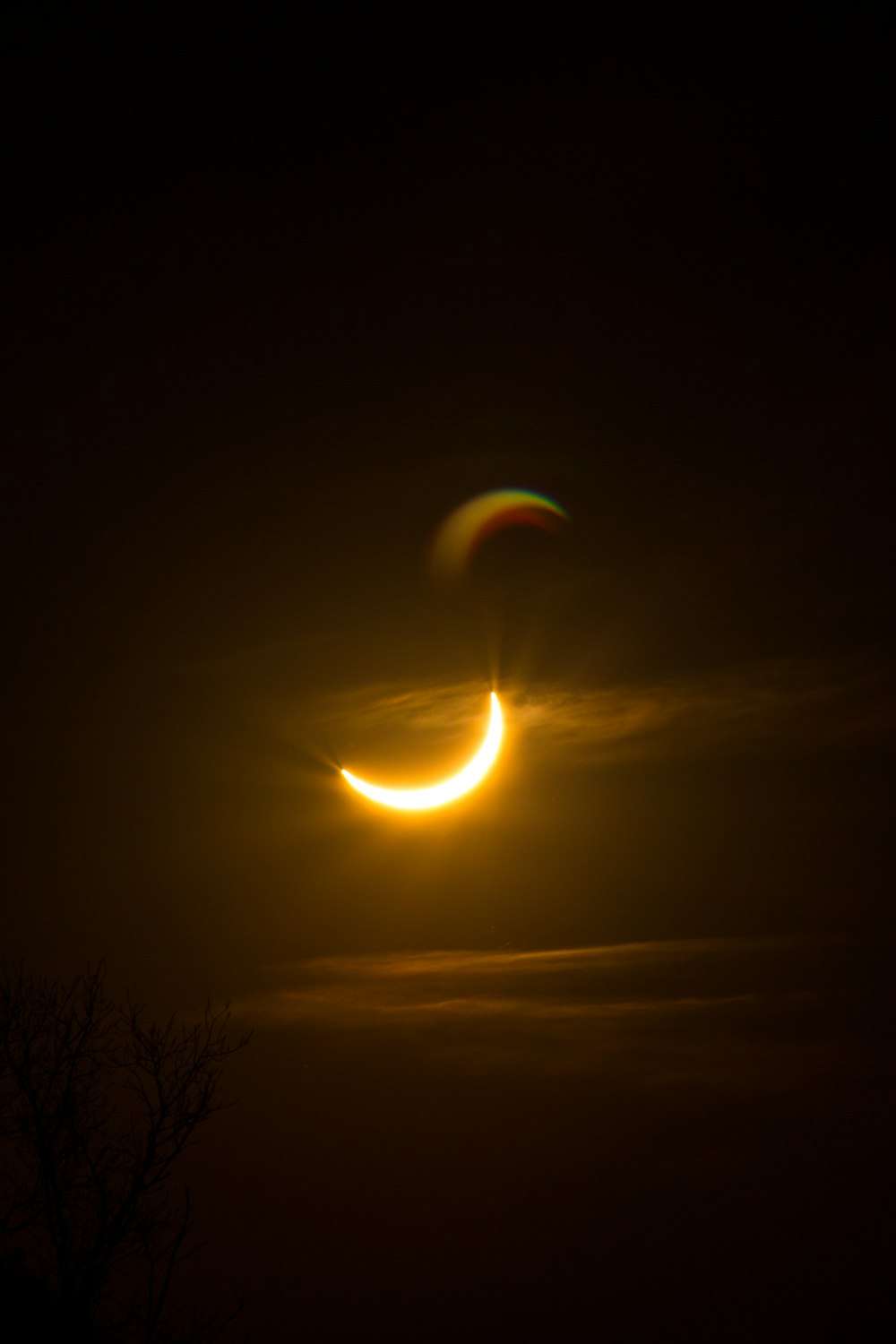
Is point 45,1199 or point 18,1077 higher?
point 18,1077

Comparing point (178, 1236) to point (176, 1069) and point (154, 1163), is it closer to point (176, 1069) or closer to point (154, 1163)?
point (154, 1163)

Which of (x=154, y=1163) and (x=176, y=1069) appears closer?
(x=154, y=1163)

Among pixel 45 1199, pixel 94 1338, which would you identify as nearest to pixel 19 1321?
pixel 94 1338

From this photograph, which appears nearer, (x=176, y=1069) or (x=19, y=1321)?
(x=19, y=1321)

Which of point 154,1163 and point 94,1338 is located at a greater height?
point 154,1163

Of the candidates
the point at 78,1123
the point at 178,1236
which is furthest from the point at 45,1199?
the point at 178,1236

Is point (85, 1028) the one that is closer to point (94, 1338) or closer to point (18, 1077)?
point (18, 1077)

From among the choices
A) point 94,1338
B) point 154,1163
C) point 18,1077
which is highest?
point 18,1077
